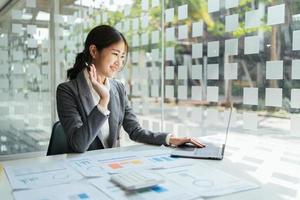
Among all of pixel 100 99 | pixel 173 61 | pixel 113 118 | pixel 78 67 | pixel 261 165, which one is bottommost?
pixel 261 165

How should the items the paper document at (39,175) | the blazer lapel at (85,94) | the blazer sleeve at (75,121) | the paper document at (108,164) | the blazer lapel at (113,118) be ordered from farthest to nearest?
the blazer lapel at (113,118) → the blazer lapel at (85,94) → the blazer sleeve at (75,121) → the paper document at (108,164) → the paper document at (39,175)

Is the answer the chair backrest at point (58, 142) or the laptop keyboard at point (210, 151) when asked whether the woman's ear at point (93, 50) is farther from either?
the laptop keyboard at point (210, 151)

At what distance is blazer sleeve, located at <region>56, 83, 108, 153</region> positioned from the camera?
134 centimetres

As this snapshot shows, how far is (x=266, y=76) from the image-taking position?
5.91 ft

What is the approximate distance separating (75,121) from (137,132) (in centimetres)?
40

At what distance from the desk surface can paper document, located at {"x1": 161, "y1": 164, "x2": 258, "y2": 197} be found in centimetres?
3

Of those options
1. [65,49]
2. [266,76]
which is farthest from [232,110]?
[65,49]

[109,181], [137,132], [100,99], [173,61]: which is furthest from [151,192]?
[173,61]

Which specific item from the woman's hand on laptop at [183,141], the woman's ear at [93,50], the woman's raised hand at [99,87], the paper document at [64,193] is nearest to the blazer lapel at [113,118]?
the woman's raised hand at [99,87]

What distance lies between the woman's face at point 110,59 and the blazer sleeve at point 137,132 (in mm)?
204

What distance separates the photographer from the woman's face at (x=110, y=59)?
1.66 meters

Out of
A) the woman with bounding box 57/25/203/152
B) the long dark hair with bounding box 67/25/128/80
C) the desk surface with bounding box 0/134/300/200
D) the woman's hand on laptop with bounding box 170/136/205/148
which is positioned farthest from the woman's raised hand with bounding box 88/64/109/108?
the woman's hand on laptop with bounding box 170/136/205/148

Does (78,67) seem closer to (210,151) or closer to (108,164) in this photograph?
(108,164)

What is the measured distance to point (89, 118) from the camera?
139 centimetres
